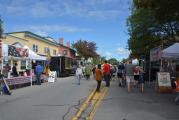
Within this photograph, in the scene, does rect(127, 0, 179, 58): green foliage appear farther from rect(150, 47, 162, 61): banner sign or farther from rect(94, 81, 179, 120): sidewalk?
rect(94, 81, 179, 120): sidewalk

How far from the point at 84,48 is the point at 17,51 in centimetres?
7589

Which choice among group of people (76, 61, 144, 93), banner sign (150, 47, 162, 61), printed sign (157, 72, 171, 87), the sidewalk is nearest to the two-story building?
group of people (76, 61, 144, 93)

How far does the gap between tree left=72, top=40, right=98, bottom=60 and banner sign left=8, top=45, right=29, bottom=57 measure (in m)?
73.7

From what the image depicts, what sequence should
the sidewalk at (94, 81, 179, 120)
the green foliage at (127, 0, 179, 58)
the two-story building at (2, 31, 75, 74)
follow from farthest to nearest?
the two-story building at (2, 31, 75, 74), the green foliage at (127, 0, 179, 58), the sidewalk at (94, 81, 179, 120)

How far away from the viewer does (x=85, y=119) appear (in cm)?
1101

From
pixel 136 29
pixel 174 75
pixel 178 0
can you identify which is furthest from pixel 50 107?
pixel 136 29

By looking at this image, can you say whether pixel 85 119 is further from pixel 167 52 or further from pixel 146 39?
pixel 146 39

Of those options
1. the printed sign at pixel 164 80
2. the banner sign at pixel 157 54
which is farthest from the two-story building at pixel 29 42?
the printed sign at pixel 164 80

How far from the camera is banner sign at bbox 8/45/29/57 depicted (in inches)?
995

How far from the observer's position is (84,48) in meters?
102

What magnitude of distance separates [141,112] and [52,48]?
59176 mm

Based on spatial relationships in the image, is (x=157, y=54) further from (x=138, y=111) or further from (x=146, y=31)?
(x=146, y=31)

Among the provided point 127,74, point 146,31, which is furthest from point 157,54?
point 146,31

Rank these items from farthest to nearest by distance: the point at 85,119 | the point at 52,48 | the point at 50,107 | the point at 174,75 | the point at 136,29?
the point at 52,48
the point at 136,29
the point at 174,75
the point at 50,107
the point at 85,119
